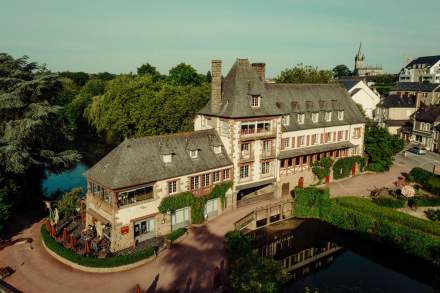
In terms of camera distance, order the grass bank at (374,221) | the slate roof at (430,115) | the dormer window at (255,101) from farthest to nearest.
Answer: the slate roof at (430,115) → the dormer window at (255,101) → the grass bank at (374,221)

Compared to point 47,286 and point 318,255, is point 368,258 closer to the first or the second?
point 318,255

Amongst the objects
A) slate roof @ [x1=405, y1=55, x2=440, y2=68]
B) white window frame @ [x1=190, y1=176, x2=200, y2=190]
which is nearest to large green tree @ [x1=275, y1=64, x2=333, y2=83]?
white window frame @ [x1=190, y1=176, x2=200, y2=190]

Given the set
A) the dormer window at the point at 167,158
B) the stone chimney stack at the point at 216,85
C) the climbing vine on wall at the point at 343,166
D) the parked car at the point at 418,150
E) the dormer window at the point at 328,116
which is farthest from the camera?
the parked car at the point at 418,150

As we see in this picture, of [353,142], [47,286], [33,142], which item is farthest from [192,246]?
[353,142]

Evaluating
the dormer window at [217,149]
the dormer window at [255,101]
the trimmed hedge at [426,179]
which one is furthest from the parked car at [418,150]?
the dormer window at [217,149]

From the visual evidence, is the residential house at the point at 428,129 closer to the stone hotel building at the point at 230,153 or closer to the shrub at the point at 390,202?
the stone hotel building at the point at 230,153

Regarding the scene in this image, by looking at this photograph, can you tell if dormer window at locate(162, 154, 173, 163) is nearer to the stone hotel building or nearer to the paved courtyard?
the stone hotel building

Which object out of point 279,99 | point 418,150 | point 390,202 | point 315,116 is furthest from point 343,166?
point 418,150
